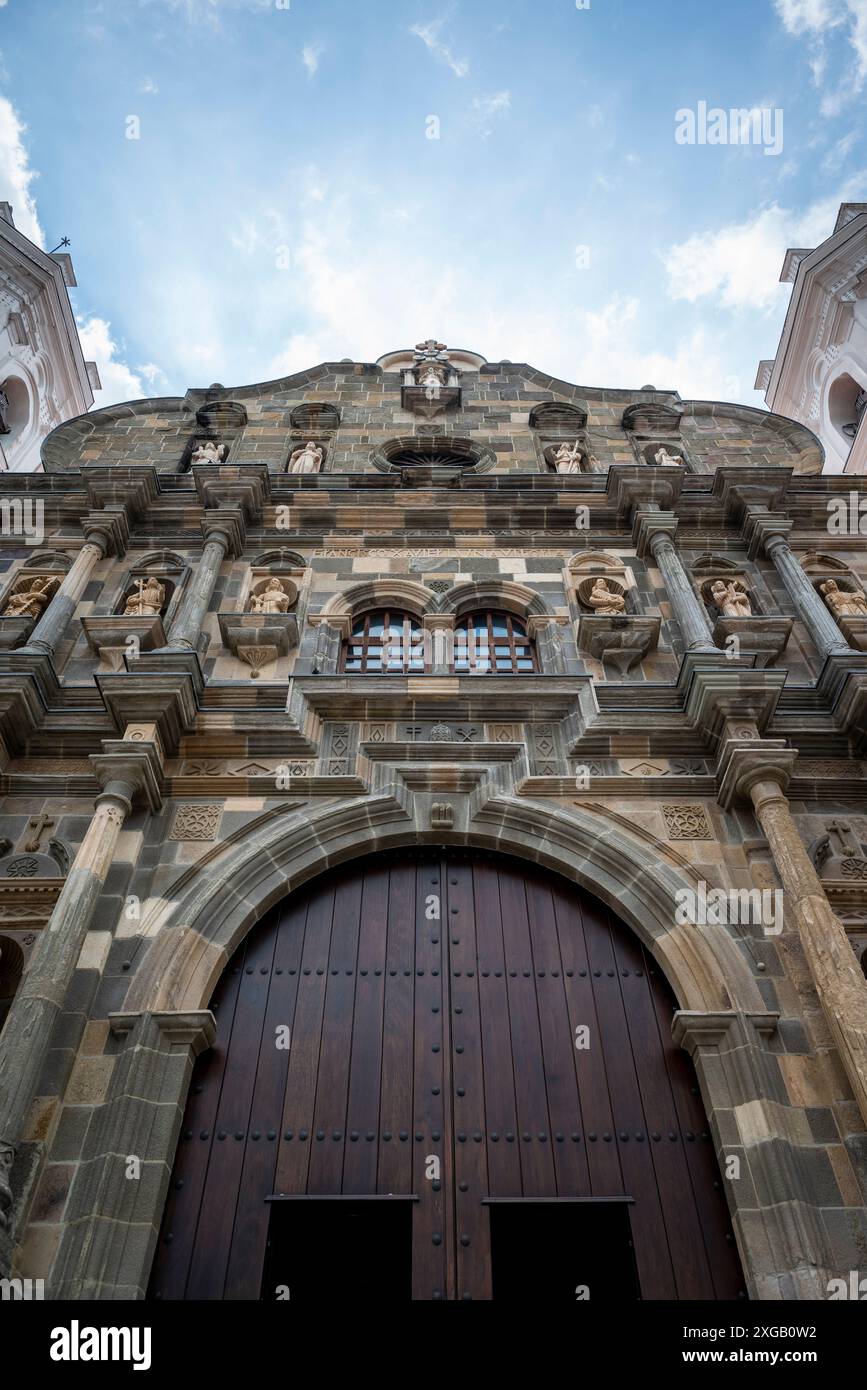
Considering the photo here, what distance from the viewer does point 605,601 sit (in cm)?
1073

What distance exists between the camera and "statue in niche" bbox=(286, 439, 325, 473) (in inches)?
529

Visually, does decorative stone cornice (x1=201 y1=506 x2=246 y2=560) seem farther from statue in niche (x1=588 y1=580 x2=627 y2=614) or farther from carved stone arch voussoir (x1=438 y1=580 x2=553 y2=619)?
statue in niche (x1=588 y1=580 x2=627 y2=614)

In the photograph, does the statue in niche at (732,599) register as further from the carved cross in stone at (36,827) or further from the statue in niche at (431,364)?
the carved cross in stone at (36,827)

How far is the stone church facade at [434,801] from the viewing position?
619cm

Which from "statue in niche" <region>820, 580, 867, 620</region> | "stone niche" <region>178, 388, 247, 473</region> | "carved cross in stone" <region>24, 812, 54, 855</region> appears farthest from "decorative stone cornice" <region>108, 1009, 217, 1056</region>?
"stone niche" <region>178, 388, 247, 473</region>

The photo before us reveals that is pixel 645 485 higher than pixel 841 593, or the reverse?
pixel 645 485

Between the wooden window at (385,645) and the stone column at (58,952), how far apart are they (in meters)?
2.98

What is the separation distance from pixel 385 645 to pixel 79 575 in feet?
12.5

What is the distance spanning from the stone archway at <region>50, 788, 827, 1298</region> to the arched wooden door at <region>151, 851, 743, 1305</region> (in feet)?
Result: 0.90

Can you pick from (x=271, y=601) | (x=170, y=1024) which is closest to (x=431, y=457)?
(x=271, y=601)

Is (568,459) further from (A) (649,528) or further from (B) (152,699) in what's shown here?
(B) (152,699)

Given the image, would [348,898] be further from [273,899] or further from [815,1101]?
[815,1101]

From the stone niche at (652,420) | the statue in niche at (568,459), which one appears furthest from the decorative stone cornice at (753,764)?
the stone niche at (652,420)

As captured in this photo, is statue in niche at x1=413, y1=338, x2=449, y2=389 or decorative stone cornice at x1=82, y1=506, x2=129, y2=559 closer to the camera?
decorative stone cornice at x1=82, y1=506, x2=129, y2=559
